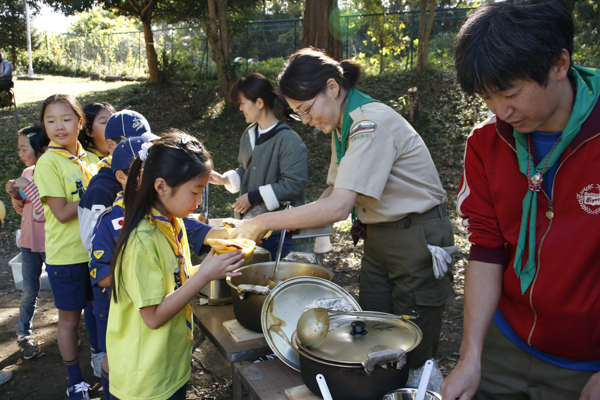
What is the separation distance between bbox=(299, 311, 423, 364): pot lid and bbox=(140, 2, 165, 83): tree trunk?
14221mm

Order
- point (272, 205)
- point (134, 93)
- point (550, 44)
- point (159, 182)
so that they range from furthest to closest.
→ point (134, 93) → point (272, 205) → point (159, 182) → point (550, 44)

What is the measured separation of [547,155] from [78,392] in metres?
3.12

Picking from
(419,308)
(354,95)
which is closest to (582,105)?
(354,95)

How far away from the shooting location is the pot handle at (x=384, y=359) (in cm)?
134

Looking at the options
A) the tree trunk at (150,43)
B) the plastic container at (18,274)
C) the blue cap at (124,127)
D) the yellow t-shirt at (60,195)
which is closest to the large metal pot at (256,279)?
the blue cap at (124,127)

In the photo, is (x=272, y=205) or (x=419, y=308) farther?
(x=272, y=205)

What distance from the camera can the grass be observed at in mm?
8938

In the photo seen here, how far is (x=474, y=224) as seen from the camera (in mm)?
1576

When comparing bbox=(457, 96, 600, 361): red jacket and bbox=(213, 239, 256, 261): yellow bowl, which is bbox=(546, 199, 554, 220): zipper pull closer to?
bbox=(457, 96, 600, 361): red jacket

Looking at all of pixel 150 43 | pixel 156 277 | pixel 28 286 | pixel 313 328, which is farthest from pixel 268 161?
pixel 150 43

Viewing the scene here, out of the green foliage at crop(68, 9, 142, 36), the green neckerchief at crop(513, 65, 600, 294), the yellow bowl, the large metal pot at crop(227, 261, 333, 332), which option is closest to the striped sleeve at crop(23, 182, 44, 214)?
the large metal pot at crop(227, 261, 333, 332)

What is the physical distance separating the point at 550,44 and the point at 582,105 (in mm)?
218

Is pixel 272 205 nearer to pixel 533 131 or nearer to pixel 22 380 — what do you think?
pixel 533 131

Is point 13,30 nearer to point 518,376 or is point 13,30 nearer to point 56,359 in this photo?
point 56,359
